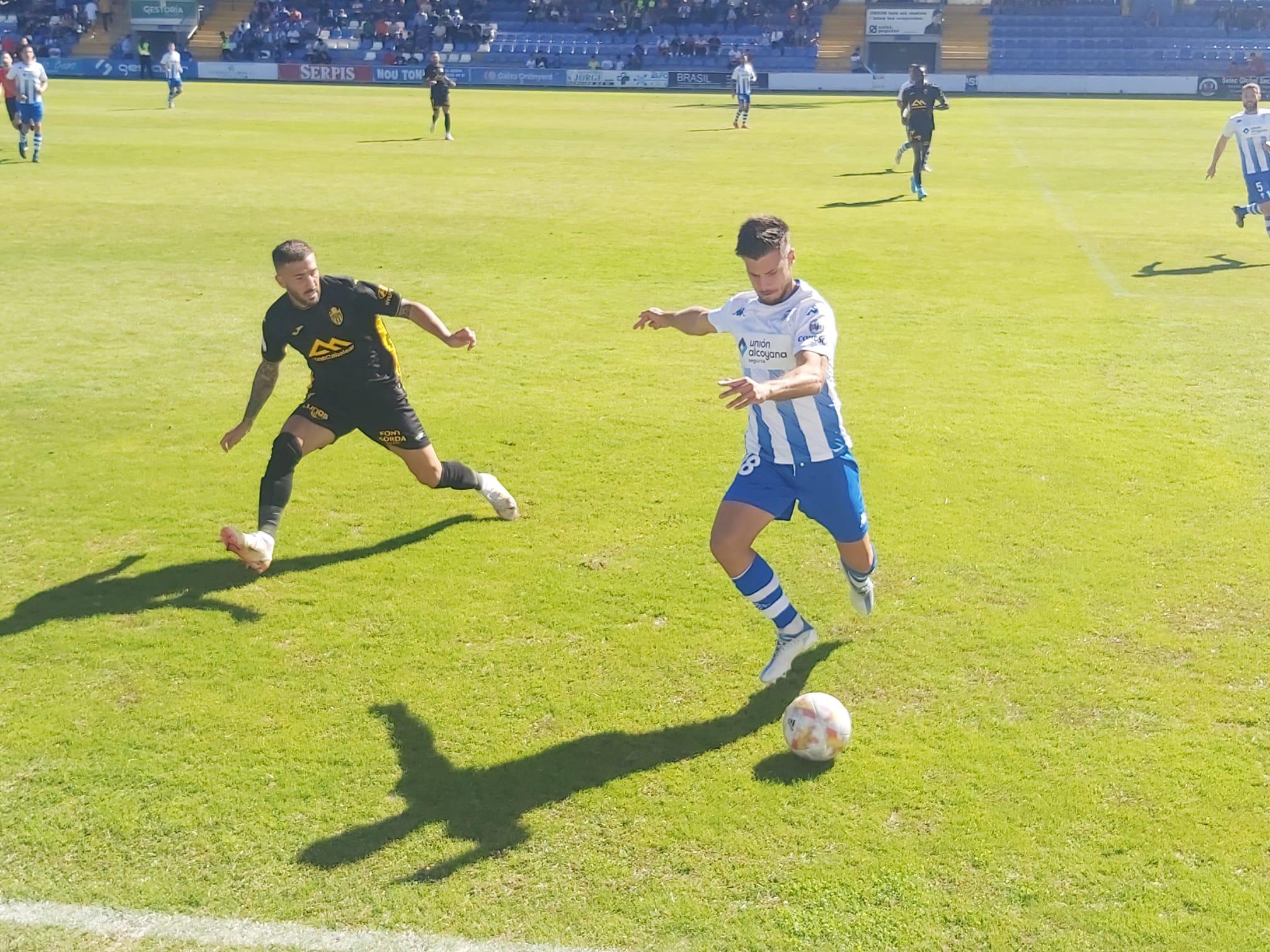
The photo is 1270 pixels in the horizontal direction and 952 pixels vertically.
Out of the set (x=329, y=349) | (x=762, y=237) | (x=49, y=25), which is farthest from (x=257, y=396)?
(x=49, y=25)

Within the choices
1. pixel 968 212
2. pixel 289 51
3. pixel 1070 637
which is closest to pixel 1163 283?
pixel 968 212

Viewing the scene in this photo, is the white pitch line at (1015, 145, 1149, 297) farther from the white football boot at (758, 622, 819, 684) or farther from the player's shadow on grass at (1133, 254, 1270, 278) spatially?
the white football boot at (758, 622, 819, 684)

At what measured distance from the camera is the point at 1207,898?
446cm

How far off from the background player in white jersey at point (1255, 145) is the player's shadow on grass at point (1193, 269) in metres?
1.37

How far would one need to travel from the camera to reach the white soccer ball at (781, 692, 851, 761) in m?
5.32

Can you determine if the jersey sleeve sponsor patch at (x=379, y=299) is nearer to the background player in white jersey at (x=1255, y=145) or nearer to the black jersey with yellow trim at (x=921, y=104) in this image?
the background player in white jersey at (x=1255, y=145)

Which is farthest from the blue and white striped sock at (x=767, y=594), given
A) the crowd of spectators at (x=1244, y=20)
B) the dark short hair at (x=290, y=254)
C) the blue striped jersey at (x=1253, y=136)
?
the crowd of spectators at (x=1244, y=20)

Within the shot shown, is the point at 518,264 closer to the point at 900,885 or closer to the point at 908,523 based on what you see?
the point at 908,523

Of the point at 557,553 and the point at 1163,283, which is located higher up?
the point at 1163,283

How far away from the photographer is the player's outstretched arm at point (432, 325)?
728 centimetres

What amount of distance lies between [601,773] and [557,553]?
2.50 m

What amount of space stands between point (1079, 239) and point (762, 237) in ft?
47.1

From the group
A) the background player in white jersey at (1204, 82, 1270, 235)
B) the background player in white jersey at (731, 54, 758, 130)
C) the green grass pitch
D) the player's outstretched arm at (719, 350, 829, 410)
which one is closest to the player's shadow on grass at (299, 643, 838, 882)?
the green grass pitch

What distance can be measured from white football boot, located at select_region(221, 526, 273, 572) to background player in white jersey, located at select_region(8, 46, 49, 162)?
23281 millimetres
